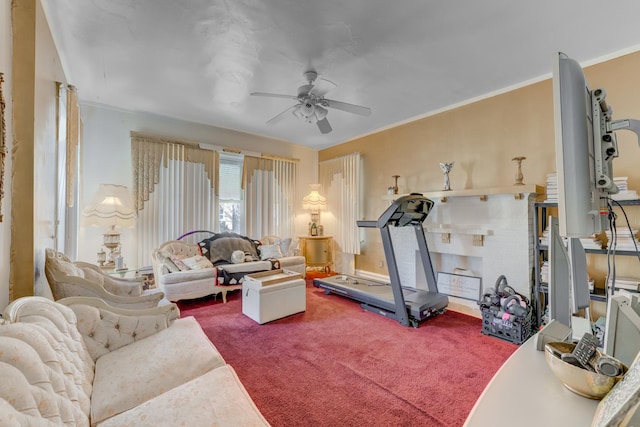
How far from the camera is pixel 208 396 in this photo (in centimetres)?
113

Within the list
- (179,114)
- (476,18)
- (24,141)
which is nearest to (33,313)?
(24,141)

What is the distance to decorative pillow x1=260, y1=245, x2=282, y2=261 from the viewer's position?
467 centimetres

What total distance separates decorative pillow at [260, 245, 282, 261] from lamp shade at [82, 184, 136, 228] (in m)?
1.98

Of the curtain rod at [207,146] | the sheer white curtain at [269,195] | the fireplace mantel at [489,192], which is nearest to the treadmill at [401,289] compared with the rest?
the fireplace mantel at [489,192]

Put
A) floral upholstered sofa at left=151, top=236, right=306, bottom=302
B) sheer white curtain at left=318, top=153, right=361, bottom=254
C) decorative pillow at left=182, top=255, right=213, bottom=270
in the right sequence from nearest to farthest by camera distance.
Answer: floral upholstered sofa at left=151, top=236, right=306, bottom=302 < decorative pillow at left=182, top=255, right=213, bottom=270 < sheer white curtain at left=318, top=153, right=361, bottom=254

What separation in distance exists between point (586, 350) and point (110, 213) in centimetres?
405

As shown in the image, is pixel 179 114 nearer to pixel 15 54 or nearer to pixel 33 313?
pixel 15 54

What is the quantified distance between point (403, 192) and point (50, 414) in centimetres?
425

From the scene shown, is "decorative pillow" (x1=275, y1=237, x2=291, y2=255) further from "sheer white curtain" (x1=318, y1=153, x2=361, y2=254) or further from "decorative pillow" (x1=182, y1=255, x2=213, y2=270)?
"decorative pillow" (x1=182, y1=255, x2=213, y2=270)

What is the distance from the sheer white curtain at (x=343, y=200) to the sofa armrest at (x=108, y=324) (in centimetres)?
376

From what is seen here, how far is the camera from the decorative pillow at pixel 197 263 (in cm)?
373

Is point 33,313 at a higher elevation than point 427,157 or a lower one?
lower

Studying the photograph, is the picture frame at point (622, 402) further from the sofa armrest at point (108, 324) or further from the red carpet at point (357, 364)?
the sofa armrest at point (108, 324)

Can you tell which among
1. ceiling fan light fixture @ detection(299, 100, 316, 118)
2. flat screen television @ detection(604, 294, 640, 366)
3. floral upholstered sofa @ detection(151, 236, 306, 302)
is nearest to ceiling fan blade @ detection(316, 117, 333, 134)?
ceiling fan light fixture @ detection(299, 100, 316, 118)
